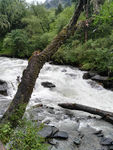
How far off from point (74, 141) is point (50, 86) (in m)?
6.41

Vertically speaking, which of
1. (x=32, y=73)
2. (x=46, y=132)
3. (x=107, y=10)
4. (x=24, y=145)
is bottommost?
(x=46, y=132)

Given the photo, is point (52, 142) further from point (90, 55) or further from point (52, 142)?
point (90, 55)

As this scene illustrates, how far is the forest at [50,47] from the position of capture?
2.56 m

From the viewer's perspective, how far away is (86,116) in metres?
6.27

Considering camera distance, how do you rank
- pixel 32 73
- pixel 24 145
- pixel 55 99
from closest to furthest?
pixel 24 145, pixel 32 73, pixel 55 99

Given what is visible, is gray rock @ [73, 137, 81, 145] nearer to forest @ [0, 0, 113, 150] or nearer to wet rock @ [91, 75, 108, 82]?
forest @ [0, 0, 113, 150]

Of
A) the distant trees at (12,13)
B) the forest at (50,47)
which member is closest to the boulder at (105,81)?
the forest at (50,47)

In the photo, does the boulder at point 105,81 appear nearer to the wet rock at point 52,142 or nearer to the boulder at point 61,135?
the boulder at point 61,135

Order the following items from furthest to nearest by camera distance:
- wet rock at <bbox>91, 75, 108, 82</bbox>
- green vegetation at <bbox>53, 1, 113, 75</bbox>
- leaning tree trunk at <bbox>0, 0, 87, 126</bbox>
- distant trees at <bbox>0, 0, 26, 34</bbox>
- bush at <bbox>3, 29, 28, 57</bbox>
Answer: distant trees at <bbox>0, 0, 26, 34</bbox>
bush at <bbox>3, 29, 28, 57</bbox>
green vegetation at <bbox>53, 1, 113, 75</bbox>
wet rock at <bbox>91, 75, 108, 82</bbox>
leaning tree trunk at <bbox>0, 0, 87, 126</bbox>

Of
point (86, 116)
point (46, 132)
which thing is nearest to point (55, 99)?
point (86, 116)

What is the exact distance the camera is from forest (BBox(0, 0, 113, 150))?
2.56 meters

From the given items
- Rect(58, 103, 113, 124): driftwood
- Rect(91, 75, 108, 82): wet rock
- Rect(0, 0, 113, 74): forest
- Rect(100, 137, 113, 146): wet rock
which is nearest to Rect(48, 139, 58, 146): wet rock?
Rect(100, 137, 113, 146): wet rock

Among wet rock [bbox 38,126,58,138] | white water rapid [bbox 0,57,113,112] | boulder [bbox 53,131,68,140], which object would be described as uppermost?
wet rock [bbox 38,126,58,138]

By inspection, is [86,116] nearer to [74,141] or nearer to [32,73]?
[74,141]
